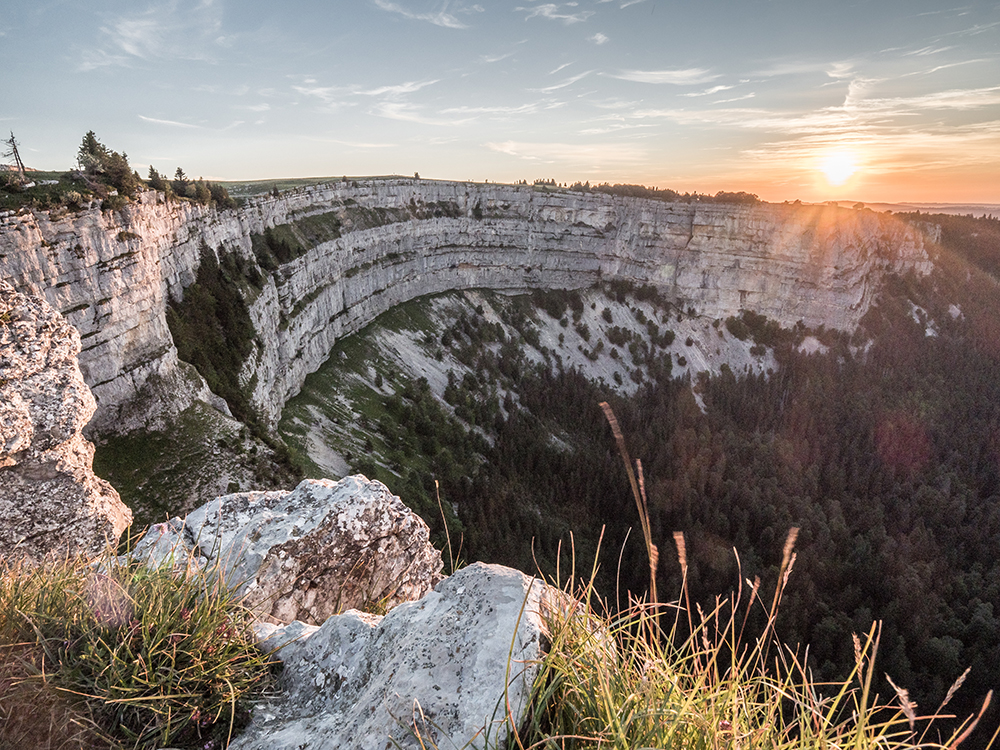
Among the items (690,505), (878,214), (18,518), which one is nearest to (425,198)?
(690,505)

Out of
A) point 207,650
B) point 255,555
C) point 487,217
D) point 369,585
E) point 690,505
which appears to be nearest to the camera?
point 207,650

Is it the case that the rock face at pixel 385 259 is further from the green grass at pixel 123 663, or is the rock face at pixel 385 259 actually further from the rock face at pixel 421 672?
the rock face at pixel 421 672

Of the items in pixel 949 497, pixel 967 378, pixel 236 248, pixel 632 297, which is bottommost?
pixel 949 497

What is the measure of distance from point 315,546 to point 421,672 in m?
4.16

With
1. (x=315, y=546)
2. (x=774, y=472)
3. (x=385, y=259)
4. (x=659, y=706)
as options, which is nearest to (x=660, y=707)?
(x=659, y=706)

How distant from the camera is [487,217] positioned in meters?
71.2

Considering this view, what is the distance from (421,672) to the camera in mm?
3559

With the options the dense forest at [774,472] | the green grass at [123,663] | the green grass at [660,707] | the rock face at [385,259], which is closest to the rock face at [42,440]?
the green grass at [123,663]

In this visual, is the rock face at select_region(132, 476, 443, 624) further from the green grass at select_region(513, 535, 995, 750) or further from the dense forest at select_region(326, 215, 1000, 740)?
the dense forest at select_region(326, 215, 1000, 740)

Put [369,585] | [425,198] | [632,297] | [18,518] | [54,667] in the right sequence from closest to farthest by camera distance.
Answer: [54,667]
[369,585]
[18,518]
[425,198]
[632,297]

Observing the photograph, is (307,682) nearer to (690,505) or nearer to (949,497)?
(690,505)

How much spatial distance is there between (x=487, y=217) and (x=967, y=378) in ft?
254

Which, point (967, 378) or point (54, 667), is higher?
point (54, 667)

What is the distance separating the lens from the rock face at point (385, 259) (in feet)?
63.5
